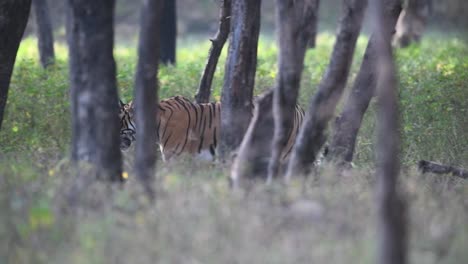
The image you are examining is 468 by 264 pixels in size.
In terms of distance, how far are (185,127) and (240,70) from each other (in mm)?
1452

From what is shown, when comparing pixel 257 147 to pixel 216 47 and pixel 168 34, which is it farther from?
pixel 168 34

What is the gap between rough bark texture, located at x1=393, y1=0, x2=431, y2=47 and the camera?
2586cm

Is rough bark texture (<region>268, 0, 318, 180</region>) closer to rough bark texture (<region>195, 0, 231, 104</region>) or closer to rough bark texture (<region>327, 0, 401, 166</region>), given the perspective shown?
rough bark texture (<region>327, 0, 401, 166</region>)

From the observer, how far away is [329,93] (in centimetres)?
855

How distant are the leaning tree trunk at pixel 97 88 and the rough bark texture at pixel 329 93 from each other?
5.17 ft

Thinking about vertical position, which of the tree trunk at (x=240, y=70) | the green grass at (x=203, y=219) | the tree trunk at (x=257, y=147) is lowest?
the green grass at (x=203, y=219)

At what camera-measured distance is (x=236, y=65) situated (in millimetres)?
10398

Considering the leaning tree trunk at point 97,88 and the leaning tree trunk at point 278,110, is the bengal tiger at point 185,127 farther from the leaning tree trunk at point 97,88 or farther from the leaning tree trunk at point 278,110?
the leaning tree trunk at point 97,88

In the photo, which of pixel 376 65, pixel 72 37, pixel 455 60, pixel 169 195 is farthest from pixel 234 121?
pixel 455 60

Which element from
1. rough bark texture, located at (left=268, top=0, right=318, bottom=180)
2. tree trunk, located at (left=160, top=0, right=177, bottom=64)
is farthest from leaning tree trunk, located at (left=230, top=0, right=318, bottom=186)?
tree trunk, located at (left=160, top=0, right=177, bottom=64)

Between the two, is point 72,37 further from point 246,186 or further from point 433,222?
point 433,222

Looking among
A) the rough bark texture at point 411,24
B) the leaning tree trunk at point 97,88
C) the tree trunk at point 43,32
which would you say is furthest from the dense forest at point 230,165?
the rough bark texture at point 411,24

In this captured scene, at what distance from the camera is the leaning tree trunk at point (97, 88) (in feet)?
25.7

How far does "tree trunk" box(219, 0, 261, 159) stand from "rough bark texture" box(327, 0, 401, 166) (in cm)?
97
